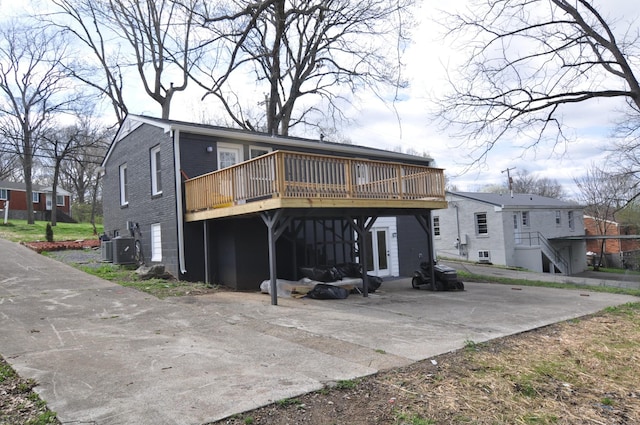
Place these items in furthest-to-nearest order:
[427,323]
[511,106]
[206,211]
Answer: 1. [511,106]
2. [206,211]
3. [427,323]

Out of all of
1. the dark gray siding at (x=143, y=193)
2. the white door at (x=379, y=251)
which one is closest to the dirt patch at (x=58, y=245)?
the dark gray siding at (x=143, y=193)

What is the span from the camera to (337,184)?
9.90 meters

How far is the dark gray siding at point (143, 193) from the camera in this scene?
12398mm

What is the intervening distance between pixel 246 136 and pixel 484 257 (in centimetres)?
1925

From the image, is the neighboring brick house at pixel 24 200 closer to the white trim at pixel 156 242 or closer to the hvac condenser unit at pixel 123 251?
the hvac condenser unit at pixel 123 251

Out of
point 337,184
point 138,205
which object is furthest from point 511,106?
point 138,205

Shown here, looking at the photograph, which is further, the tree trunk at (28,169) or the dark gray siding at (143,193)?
the tree trunk at (28,169)

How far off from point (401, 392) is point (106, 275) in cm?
1072

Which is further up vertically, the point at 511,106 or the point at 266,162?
the point at 511,106

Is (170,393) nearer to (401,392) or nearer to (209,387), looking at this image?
(209,387)

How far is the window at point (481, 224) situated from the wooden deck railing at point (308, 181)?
643 inches

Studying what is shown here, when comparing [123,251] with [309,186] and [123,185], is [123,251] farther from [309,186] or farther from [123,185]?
[309,186]

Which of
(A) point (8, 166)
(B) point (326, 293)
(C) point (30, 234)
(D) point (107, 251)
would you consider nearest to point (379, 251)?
(B) point (326, 293)

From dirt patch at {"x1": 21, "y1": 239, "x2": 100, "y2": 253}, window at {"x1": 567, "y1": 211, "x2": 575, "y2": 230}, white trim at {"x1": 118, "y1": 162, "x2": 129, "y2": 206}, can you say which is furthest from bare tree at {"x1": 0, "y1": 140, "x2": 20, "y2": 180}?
window at {"x1": 567, "y1": 211, "x2": 575, "y2": 230}
